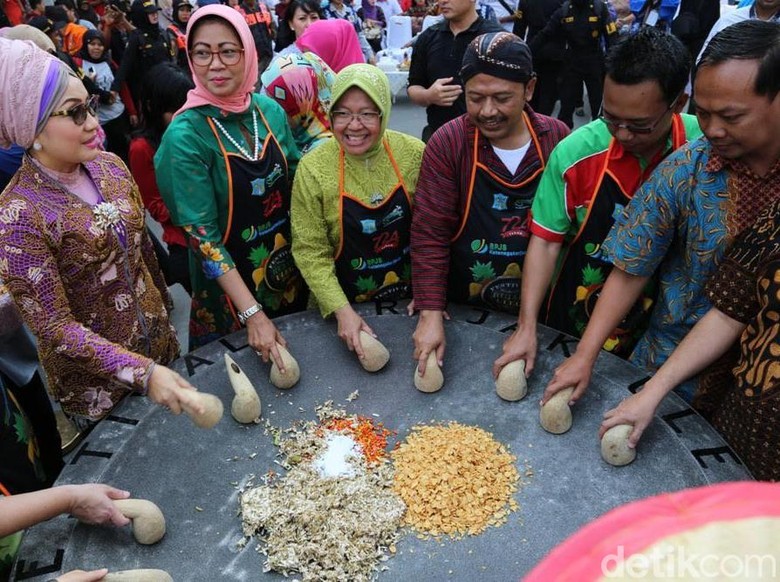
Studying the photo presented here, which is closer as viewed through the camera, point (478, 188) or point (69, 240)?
point (69, 240)

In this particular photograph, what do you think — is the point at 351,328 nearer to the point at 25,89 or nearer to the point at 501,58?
the point at 501,58

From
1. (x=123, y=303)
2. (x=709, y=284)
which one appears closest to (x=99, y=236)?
(x=123, y=303)

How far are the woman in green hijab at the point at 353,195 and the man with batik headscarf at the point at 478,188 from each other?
A: 12 centimetres

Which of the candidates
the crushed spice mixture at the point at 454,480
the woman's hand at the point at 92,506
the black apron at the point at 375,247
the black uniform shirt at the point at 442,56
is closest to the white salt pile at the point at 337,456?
the crushed spice mixture at the point at 454,480

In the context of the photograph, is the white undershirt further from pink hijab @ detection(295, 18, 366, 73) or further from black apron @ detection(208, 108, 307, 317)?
pink hijab @ detection(295, 18, 366, 73)

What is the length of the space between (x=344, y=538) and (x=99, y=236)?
961mm

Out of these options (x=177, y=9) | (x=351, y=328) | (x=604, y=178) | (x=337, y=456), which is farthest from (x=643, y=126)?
(x=177, y=9)

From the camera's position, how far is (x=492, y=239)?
6.20 feet

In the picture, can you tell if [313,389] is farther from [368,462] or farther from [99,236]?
[99,236]

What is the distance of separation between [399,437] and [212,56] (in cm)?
132

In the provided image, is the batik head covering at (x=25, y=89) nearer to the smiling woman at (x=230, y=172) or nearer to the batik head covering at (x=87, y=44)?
the smiling woman at (x=230, y=172)

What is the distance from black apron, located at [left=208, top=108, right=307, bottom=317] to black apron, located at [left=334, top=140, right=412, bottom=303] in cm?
26

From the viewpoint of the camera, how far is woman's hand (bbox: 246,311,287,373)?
1.80 meters

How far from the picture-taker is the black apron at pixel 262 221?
1955mm
